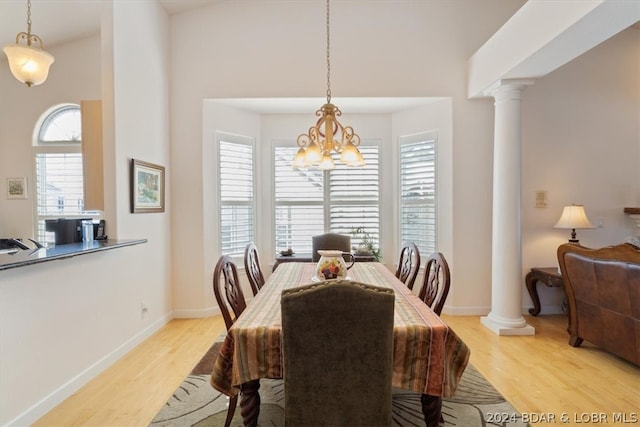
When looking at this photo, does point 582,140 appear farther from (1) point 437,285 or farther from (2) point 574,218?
(1) point 437,285

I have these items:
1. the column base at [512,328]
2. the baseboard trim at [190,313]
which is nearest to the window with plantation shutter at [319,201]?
the baseboard trim at [190,313]

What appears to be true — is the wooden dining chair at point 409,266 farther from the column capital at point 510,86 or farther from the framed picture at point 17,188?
the framed picture at point 17,188

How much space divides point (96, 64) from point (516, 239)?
5779mm

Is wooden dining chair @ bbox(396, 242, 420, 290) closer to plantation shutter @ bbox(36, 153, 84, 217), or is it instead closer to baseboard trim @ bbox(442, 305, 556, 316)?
baseboard trim @ bbox(442, 305, 556, 316)

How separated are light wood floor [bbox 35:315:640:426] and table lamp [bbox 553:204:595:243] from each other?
122cm

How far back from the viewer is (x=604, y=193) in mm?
4285

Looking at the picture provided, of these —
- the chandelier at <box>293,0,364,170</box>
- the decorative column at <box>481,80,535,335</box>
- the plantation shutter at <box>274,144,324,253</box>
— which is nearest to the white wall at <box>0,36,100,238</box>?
the plantation shutter at <box>274,144,324,253</box>

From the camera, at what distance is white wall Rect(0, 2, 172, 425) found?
7.09 ft

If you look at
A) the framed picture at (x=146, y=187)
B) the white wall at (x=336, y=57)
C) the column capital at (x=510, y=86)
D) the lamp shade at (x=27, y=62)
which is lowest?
the framed picture at (x=146, y=187)

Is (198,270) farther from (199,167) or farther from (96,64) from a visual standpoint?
(96,64)

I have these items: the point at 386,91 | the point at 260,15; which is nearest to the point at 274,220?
the point at 386,91

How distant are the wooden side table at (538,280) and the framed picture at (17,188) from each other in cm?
692

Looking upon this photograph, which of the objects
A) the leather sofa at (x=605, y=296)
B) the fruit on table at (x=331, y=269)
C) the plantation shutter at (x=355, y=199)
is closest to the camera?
the fruit on table at (x=331, y=269)

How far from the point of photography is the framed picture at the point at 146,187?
3371 millimetres
